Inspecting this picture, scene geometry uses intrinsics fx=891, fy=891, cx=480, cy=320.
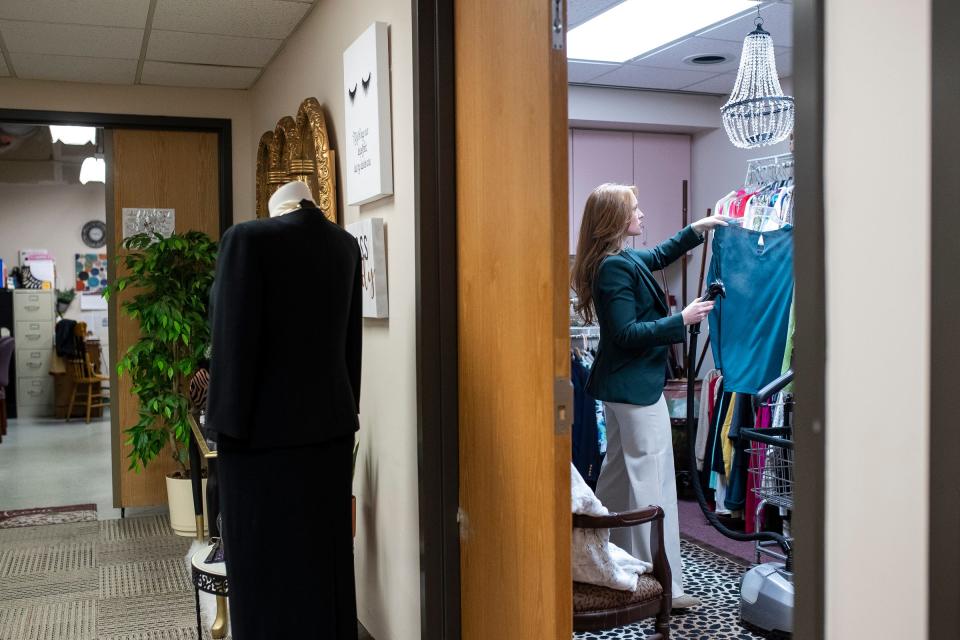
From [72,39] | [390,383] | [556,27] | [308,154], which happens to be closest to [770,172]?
[308,154]

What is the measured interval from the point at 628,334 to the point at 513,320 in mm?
1147

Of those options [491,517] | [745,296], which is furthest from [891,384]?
[745,296]

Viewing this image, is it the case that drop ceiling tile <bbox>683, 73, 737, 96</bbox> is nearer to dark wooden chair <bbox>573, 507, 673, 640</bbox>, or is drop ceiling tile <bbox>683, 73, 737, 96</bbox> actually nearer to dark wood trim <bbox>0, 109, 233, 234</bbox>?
dark wood trim <bbox>0, 109, 233, 234</bbox>

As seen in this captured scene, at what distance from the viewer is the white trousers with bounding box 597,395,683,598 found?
3.21 meters

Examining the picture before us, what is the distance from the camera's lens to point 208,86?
16.8 ft

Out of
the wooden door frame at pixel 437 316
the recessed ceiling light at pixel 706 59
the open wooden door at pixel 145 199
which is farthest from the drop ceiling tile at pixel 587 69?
the wooden door frame at pixel 437 316

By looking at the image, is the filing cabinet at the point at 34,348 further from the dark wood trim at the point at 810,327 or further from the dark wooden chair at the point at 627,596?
the dark wood trim at the point at 810,327

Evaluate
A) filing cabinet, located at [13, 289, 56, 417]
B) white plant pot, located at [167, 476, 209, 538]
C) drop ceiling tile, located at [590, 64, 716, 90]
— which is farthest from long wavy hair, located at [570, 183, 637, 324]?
filing cabinet, located at [13, 289, 56, 417]

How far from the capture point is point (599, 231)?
3.26 m

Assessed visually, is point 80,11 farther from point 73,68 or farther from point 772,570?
point 772,570

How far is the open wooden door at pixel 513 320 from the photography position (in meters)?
1.90

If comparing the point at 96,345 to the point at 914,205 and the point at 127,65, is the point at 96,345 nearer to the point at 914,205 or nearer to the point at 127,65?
the point at 127,65

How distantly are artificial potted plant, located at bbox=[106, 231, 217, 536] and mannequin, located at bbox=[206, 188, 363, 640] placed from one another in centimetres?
224

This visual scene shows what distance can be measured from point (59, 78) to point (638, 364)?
11.8ft
